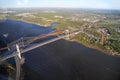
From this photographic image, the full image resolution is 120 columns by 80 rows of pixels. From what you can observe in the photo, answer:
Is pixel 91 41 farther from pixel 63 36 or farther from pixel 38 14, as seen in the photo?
pixel 38 14

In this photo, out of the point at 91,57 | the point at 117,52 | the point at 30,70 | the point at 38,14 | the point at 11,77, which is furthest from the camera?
the point at 38,14

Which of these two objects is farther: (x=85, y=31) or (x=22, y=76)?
(x=85, y=31)

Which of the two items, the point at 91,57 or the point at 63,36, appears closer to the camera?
the point at 91,57

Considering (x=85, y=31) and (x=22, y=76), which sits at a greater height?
(x=85, y=31)

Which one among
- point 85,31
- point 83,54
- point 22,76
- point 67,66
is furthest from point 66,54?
point 85,31

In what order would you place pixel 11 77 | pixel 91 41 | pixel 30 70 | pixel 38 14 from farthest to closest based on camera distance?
pixel 38 14 → pixel 91 41 → pixel 30 70 → pixel 11 77

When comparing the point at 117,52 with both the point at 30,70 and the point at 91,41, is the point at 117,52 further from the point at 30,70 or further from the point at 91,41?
the point at 30,70

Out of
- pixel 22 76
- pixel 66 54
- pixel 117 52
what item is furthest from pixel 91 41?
pixel 22 76

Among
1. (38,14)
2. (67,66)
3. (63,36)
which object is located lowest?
(67,66)

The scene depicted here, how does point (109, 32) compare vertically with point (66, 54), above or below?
above
